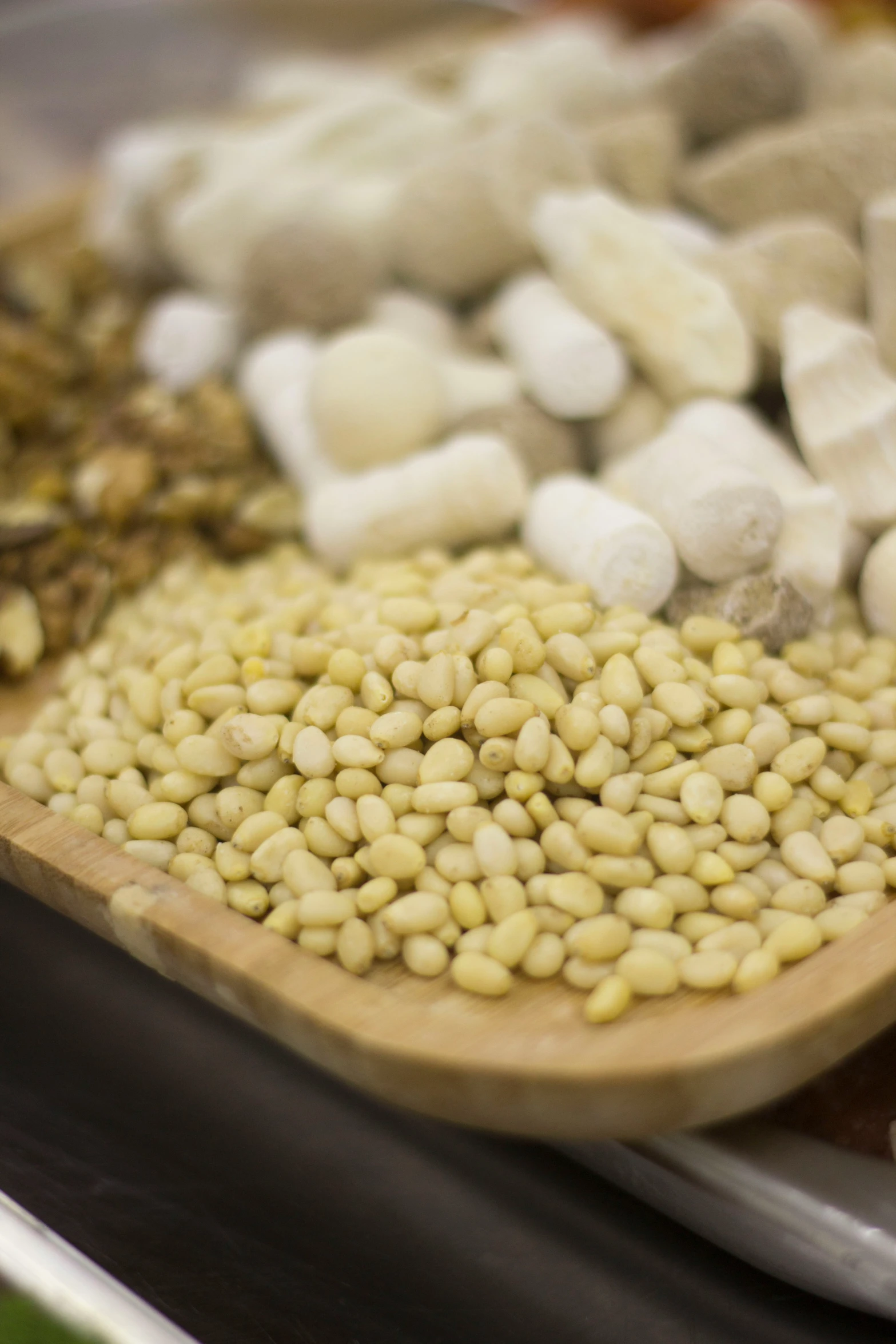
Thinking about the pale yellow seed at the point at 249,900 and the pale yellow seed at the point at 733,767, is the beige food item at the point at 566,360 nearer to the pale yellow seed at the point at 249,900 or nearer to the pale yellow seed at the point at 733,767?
the pale yellow seed at the point at 733,767

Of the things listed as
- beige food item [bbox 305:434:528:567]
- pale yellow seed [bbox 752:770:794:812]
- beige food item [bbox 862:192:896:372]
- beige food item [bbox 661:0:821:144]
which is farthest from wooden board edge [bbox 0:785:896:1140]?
beige food item [bbox 661:0:821:144]

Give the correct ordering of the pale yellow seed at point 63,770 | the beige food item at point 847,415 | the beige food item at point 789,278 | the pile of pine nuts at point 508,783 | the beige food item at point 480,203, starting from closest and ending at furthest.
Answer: the pile of pine nuts at point 508,783 → the pale yellow seed at point 63,770 → the beige food item at point 847,415 → the beige food item at point 789,278 → the beige food item at point 480,203

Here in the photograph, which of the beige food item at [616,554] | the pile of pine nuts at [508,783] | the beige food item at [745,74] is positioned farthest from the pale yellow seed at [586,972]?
the beige food item at [745,74]

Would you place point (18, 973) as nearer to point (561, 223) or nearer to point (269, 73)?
point (561, 223)

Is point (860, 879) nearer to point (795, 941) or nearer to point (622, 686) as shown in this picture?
point (795, 941)

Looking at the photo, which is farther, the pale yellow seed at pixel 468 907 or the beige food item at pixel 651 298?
the beige food item at pixel 651 298

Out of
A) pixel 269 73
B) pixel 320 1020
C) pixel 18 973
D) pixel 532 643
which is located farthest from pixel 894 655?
pixel 269 73
